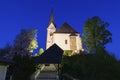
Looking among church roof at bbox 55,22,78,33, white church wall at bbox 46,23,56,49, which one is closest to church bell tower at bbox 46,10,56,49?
white church wall at bbox 46,23,56,49

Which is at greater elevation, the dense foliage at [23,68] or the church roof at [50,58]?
the church roof at [50,58]

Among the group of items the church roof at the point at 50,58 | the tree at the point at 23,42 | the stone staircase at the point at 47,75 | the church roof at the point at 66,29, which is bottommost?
the stone staircase at the point at 47,75

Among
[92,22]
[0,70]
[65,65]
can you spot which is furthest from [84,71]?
[92,22]

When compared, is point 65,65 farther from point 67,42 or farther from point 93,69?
point 67,42

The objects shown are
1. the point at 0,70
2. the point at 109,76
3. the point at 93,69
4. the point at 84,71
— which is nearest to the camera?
the point at 0,70

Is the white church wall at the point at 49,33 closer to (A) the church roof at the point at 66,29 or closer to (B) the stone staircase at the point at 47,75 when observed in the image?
(A) the church roof at the point at 66,29

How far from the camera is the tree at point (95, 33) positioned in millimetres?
33906

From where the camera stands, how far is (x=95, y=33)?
3491 cm

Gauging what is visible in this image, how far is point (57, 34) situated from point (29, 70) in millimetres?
37447

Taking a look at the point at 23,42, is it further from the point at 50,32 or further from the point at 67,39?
the point at 50,32

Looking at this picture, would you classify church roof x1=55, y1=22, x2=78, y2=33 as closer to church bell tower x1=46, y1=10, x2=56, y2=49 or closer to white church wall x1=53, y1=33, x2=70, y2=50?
white church wall x1=53, y1=33, x2=70, y2=50

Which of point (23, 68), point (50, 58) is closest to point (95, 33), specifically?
point (50, 58)

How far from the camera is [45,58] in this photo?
1930 centimetres

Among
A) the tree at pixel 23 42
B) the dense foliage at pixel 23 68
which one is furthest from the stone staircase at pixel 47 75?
the tree at pixel 23 42
